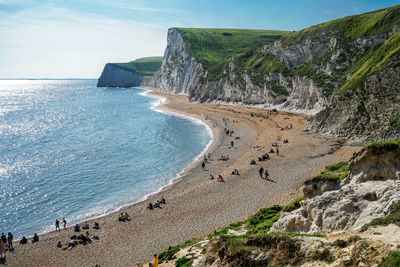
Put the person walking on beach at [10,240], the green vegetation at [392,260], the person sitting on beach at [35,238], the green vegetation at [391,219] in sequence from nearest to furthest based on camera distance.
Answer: the green vegetation at [392,260], the green vegetation at [391,219], the person walking on beach at [10,240], the person sitting on beach at [35,238]

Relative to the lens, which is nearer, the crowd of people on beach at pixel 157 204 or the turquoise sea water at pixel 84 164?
the crowd of people on beach at pixel 157 204

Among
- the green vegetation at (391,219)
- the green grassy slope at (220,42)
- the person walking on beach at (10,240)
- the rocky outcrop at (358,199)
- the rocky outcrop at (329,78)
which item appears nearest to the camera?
the green vegetation at (391,219)

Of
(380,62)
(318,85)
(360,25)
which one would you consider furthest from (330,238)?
(360,25)

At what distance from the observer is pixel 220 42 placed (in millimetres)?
164500

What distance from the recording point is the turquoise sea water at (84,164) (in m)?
30.6

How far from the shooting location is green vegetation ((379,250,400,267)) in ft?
24.3

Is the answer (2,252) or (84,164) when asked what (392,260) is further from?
(84,164)

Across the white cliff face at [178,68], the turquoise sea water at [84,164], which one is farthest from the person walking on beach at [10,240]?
the white cliff face at [178,68]

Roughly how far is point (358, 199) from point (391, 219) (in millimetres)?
2804

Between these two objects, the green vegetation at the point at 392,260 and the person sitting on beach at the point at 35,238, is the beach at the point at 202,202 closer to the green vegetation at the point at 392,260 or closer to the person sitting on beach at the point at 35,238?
the person sitting on beach at the point at 35,238

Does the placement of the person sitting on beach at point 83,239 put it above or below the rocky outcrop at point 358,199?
below

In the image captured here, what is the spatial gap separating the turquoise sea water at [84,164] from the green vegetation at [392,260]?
2639cm

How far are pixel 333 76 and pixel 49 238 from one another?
197 feet

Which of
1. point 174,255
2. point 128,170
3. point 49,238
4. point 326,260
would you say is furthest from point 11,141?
point 326,260
